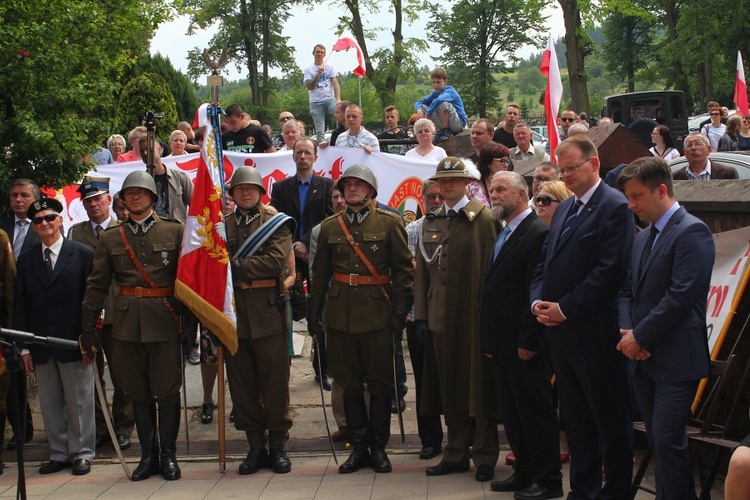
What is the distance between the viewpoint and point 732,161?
10.5 metres

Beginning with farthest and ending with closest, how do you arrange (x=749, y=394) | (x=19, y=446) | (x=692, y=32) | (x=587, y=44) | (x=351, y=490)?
1. (x=692, y=32)
2. (x=587, y=44)
3. (x=351, y=490)
4. (x=749, y=394)
5. (x=19, y=446)

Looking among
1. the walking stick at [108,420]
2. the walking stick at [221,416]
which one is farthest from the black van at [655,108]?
the walking stick at [108,420]

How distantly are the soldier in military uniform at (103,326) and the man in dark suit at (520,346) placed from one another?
3.41 metres

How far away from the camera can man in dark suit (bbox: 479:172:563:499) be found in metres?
6.00

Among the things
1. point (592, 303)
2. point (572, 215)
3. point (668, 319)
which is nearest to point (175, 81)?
point (572, 215)

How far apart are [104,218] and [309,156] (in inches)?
80.9

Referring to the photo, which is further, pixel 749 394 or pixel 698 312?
pixel 749 394

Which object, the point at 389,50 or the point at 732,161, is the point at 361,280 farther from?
the point at 389,50

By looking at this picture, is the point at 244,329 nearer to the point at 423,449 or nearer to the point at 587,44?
the point at 423,449

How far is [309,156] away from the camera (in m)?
9.07

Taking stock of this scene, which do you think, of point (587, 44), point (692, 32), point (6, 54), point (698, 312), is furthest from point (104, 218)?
point (692, 32)

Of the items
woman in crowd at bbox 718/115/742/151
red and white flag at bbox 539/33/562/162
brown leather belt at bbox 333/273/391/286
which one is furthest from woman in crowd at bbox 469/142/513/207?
woman in crowd at bbox 718/115/742/151

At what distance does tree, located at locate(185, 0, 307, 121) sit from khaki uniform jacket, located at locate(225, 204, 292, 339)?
1887 inches

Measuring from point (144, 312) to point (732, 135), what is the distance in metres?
10.8
